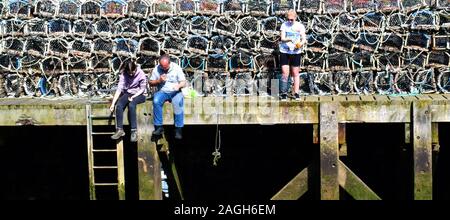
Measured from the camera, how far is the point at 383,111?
1234cm

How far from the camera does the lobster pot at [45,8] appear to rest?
1453cm

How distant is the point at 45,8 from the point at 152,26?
1.65 metres

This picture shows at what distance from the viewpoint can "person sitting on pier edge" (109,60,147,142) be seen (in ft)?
41.2

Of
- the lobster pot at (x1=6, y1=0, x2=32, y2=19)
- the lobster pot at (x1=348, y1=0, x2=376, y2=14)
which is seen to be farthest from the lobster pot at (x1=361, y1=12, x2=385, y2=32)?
the lobster pot at (x1=6, y1=0, x2=32, y2=19)

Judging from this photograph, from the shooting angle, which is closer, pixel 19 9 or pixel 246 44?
pixel 246 44

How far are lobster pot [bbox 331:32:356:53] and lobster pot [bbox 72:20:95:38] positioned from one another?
11.3 ft

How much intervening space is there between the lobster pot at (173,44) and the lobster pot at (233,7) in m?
0.74

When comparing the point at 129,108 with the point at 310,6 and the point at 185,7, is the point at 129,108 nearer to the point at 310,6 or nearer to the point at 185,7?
the point at 185,7

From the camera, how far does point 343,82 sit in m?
13.9

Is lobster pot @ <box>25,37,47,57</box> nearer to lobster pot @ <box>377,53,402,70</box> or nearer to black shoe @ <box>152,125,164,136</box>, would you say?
black shoe @ <box>152,125,164,136</box>

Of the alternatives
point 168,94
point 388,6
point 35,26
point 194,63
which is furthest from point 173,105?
point 388,6

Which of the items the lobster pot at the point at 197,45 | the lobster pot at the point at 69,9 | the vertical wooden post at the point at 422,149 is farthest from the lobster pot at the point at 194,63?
the vertical wooden post at the point at 422,149

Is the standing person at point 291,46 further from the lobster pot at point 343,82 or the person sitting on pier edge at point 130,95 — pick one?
the person sitting on pier edge at point 130,95
